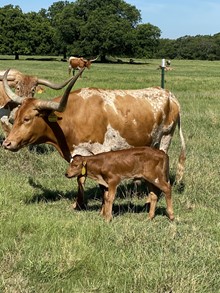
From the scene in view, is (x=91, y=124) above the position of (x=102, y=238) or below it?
above

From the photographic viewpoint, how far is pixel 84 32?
7562 centimetres

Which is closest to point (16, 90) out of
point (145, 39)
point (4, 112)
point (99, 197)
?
point (4, 112)

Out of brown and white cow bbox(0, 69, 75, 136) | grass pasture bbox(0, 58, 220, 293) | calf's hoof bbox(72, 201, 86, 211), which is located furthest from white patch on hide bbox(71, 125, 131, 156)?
brown and white cow bbox(0, 69, 75, 136)

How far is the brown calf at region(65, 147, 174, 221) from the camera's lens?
669cm

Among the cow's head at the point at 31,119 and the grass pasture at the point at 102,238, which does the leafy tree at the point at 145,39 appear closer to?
the grass pasture at the point at 102,238

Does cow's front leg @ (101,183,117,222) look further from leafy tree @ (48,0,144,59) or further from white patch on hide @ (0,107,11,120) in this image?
leafy tree @ (48,0,144,59)

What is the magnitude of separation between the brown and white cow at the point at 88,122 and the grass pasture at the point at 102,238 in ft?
2.22

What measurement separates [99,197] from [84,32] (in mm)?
69881

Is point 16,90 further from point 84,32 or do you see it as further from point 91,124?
point 84,32

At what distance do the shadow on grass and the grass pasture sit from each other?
0.6 inches

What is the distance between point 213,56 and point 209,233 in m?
107

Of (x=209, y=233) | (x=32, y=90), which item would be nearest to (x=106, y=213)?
(x=209, y=233)

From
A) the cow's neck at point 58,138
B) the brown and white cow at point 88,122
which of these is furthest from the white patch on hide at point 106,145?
the cow's neck at point 58,138

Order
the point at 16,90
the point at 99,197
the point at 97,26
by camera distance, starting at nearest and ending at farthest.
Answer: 1. the point at 99,197
2. the point at 16,90
3. the point at 97,26
